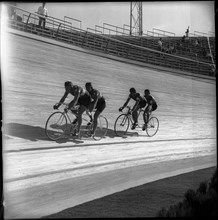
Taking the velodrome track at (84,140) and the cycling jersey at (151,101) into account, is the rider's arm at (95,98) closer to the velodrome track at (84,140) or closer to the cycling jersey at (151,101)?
the velodrome track at (84,140)

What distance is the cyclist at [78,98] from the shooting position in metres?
3.37

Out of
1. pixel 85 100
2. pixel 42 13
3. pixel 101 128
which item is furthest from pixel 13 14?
pixel 101 128

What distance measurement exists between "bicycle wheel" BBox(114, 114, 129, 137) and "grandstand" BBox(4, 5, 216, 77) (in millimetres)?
700

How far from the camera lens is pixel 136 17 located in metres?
3.36

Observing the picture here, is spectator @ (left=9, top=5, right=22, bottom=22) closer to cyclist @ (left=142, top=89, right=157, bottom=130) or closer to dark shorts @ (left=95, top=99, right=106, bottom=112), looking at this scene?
dark shorts @ (left=95, top=99, right=106, bottom=112)

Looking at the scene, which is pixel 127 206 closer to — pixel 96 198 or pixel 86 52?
pixel 96 198

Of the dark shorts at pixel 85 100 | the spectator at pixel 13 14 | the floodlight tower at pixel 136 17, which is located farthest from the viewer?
the dark shorts at pixel 85 100

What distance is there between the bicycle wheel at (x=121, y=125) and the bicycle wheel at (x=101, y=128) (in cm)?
13

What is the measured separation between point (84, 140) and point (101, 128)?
24 cm

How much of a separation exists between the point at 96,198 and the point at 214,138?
1.50 meters

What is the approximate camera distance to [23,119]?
325 cm

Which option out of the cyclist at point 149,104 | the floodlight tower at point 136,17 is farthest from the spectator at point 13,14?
the cyclist at point 149,104

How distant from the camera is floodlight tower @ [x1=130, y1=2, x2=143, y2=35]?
3.27 meters

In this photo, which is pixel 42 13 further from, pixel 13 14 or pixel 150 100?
pixel 150 100
